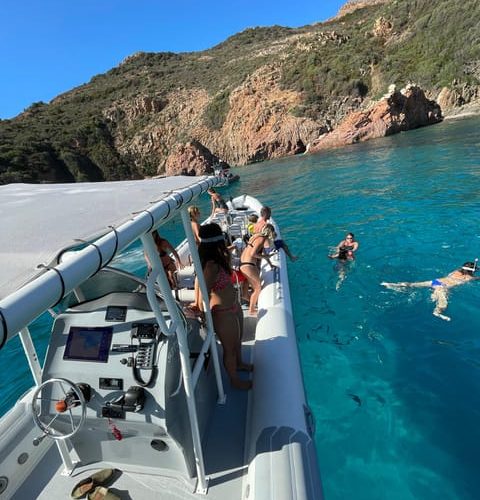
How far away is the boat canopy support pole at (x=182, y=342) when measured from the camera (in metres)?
2.13

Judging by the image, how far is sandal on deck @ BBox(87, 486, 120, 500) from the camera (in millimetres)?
2457

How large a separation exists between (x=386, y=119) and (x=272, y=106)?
15928 mm

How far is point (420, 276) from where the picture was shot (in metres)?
7.05

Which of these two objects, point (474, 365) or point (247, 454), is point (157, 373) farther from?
point (474, 365)

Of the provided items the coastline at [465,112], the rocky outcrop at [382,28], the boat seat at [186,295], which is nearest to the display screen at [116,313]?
the boat seat at [186,295]

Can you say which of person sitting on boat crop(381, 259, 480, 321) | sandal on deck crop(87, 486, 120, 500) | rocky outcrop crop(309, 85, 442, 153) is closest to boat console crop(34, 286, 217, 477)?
sandal on deck crop(87, 486, 120, 500)

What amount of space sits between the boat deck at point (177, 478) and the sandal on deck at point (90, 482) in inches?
2.2

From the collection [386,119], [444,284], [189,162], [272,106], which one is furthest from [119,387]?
[272,106]

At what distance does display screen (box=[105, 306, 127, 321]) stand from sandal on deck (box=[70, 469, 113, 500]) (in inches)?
47.6

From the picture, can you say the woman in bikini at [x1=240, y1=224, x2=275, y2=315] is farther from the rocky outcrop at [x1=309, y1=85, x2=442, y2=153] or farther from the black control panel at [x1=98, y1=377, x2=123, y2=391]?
the rocky outcrop at [x1=309, y1=85, x2=442, y2=153]

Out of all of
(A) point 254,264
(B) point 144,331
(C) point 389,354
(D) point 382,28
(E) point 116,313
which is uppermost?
(D) point 382,28

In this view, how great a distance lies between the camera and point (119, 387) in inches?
95.4

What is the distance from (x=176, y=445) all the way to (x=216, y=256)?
144 cm

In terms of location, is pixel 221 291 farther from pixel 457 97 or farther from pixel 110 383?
pixel 457 97
